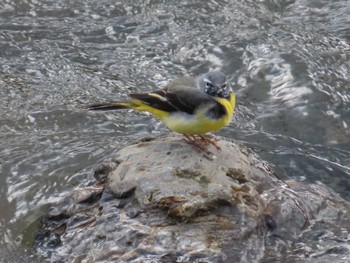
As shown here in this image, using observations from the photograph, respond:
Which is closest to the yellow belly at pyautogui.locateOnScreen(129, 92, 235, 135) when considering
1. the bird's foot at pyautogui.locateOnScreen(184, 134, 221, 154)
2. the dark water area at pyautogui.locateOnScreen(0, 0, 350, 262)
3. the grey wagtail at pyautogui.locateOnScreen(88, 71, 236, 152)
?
the grey wagtail at pyautogui.locateOnScreen(88, 71, 236, 152)

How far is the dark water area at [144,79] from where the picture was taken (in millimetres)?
7726

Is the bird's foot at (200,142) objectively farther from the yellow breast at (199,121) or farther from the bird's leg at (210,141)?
the yellow breast at (199,121)

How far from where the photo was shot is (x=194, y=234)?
5.86 m

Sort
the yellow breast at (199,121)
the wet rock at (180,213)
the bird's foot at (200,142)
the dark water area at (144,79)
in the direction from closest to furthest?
the wet rock at (180,213)
the yellow breast at (199,121)
the bird's foot at (200,142)
the dark water area at (144,79)

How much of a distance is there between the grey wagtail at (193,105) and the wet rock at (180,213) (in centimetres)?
18

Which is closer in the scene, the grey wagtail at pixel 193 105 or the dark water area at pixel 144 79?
the grey wagtail at pixel 193 105

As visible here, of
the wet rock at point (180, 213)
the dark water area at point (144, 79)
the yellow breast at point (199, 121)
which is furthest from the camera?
the dark water area at point (144, 79)

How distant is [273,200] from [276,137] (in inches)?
91.8

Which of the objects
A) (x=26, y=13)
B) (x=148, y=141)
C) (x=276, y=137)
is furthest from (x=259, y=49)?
(x=148, y=141)

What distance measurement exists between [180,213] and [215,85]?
121cm

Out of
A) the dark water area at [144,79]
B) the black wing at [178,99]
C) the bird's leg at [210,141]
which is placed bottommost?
the dark water area at [144,79]

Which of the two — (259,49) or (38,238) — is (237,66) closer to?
(259,49)

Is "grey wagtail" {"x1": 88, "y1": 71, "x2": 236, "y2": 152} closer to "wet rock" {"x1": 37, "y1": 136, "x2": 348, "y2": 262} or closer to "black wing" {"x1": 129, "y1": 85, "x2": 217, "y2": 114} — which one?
"black wing" {"x1": 129, "y1": 85, "x2": 217, "y2": 114}

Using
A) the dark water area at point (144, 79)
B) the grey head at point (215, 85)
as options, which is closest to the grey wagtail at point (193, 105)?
the grey head at point (215, 85)
